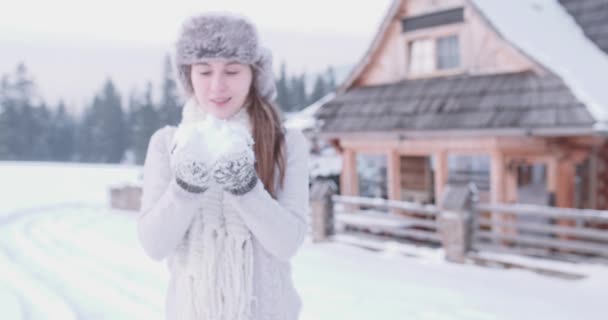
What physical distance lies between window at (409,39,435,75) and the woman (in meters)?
8.28

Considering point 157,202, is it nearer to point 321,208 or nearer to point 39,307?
point 39,307

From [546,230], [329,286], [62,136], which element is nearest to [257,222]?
[329,286]

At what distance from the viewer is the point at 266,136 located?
70.6 inches

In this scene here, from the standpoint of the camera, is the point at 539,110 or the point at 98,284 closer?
the point at 98,284

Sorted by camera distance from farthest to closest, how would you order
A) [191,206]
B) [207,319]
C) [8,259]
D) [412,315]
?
1. [8,259]
2. [412,315]
3. [207,319]
4. [191,206]

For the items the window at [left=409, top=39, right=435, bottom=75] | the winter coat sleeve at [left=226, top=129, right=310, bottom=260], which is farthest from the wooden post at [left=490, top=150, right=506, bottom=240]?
the winter coat sleeve at [left=226, top=129, right=310, bottom=260]

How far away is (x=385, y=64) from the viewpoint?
Result: 10359 mm

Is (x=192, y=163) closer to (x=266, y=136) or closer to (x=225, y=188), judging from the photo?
(x=225, y=188)

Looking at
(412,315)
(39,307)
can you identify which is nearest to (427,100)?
(412,315)

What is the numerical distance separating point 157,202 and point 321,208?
7.40 meters

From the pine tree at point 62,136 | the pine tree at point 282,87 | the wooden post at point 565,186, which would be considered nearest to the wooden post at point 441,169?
the wooden post at point 565,186

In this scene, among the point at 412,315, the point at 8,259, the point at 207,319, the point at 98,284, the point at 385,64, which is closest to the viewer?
the point at 207,319

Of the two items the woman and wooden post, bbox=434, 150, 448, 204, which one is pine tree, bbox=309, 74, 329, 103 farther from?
the woman

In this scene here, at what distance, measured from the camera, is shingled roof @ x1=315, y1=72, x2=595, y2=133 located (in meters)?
7.38
